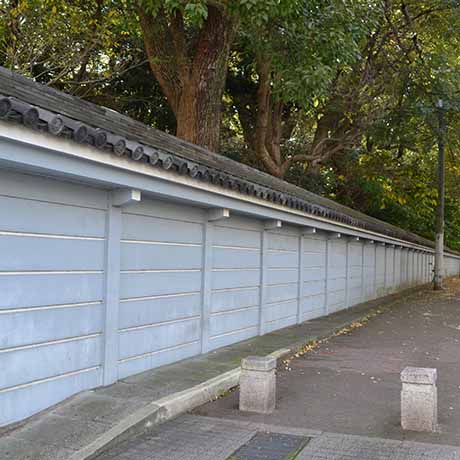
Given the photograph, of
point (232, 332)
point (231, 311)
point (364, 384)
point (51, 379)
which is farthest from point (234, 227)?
point (51, 379)

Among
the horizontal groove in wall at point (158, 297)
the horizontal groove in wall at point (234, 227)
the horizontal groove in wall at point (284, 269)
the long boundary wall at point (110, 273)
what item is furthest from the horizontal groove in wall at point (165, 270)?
the horizontal groove in wall at point (284, 269)

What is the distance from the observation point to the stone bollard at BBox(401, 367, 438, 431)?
5949 millimetres

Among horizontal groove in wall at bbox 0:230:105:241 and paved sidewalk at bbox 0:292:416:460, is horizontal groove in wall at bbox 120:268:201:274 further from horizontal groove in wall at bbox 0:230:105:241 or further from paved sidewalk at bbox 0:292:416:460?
paved sidewalk at bbox 0:292:416:460

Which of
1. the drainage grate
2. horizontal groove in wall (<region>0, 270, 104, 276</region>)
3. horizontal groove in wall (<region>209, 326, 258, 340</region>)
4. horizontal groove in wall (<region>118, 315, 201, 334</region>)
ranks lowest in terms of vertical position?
the drainage grate

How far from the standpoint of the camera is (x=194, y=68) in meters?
14.2

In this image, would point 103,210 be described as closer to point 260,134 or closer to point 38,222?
point 38,222

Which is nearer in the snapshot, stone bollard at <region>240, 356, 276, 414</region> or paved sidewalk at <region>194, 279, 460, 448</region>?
paved sidewalk at <region>194, 279, 460, 448</region>

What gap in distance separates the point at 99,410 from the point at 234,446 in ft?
4.32

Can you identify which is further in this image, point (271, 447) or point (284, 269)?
point (284, 269)

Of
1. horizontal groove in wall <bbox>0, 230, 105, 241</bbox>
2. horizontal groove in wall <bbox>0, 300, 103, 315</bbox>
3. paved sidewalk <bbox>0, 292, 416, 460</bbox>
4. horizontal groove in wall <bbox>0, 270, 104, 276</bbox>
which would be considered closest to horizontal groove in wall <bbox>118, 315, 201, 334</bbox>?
paved sidewalk <bbox>0, 292, 416, 460</bbox>

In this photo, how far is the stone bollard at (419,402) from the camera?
5949 millimetres

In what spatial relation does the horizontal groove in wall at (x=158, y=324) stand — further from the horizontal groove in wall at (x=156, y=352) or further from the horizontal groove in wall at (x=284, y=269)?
the horizontal groove in wall at (x=284, y=269)

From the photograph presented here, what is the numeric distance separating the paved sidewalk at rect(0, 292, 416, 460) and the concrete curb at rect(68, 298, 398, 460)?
0.15ft

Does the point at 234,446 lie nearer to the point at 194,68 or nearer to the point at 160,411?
the point at 160,411
